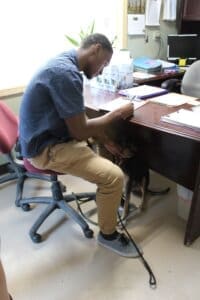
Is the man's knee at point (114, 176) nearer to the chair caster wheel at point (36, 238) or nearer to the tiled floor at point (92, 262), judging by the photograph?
the tiled floor at point (92, 262)

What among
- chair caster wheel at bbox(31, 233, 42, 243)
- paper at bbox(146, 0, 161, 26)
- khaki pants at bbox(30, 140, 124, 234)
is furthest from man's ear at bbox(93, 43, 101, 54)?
paper at bbox(146, 0, 161, 26)

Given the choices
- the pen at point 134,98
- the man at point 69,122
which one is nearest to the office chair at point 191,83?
the pen at point 134,98

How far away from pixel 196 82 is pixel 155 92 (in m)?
0.62

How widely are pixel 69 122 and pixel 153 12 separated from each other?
6.89 feet

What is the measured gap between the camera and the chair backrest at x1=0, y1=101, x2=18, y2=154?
1.92 m

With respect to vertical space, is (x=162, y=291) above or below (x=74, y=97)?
below

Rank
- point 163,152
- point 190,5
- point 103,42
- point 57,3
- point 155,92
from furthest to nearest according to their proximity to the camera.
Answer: point 190,5 → point 57,3 → point 155,92 → point 163,152 → point 103,42

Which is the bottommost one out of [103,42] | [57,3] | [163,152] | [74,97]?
[163,152]

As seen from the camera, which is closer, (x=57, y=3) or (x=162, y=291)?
(x=162, y=291)

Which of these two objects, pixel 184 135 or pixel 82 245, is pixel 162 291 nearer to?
pixel 82 245

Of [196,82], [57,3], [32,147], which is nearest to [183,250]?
[32,147]

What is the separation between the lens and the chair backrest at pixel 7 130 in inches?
75.5

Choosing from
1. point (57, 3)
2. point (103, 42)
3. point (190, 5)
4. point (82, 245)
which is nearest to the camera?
point (103, 42)

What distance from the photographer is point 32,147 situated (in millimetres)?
1451
